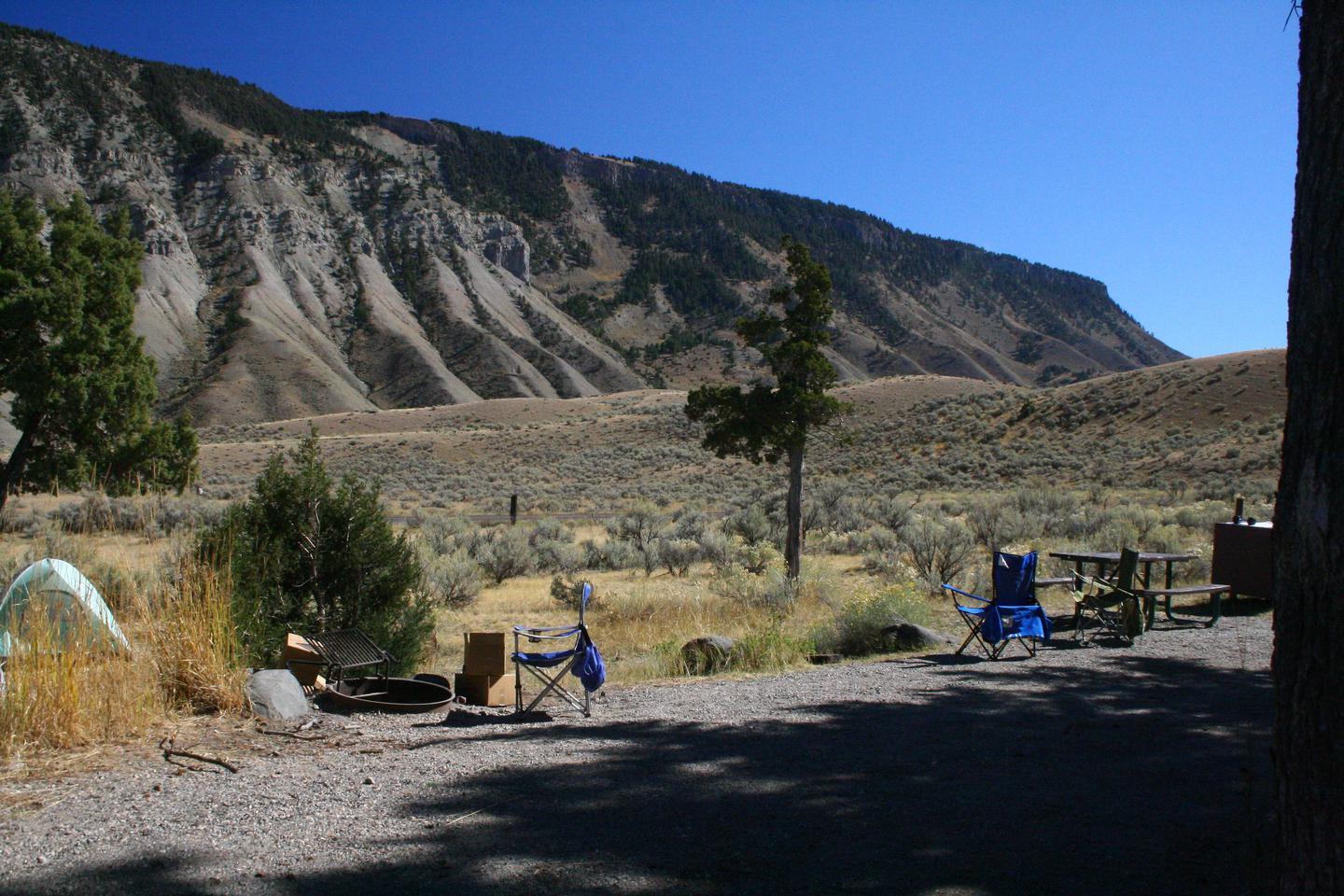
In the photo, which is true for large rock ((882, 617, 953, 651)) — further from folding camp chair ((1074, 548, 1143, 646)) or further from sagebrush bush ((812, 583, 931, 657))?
folding camp chair ((1074, 548, 1143, 646))

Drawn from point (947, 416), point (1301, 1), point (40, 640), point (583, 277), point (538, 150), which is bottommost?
point (40, 640)

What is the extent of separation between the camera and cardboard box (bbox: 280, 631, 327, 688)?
675 cm

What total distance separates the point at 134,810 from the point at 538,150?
16674cm

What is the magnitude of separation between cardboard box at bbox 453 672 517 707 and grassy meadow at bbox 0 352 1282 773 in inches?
57.2

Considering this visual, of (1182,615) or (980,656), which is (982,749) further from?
(1182,615)

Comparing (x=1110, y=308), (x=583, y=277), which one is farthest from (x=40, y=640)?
(x=1110, y=308)

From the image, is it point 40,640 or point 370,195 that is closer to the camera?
point 40,640

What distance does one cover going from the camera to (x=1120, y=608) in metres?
9.58

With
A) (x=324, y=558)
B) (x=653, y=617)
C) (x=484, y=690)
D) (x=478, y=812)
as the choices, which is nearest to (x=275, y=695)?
(x=484, y=690)

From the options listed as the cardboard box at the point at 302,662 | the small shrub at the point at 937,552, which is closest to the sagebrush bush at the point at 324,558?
the cardboard box at the point at 302,662

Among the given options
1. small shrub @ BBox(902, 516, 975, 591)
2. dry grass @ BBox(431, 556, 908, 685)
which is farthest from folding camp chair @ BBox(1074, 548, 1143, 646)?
small shrub @ BBox(902, 516, 975, 591)

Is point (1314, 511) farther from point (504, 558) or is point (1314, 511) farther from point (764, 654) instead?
point (504, 558)

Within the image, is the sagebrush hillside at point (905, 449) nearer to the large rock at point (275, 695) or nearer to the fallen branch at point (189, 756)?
the large rock at point (275, 695)

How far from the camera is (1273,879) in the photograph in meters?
2.54
